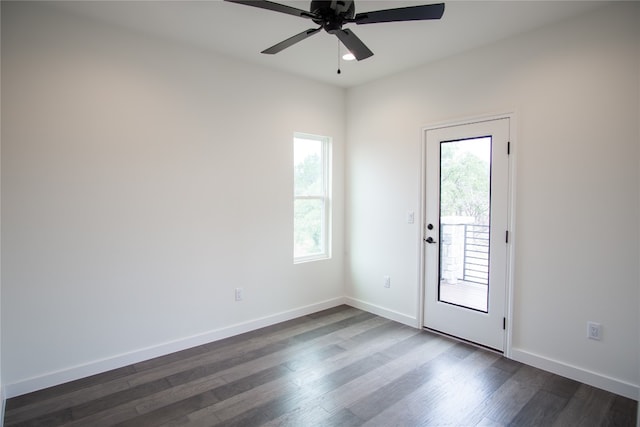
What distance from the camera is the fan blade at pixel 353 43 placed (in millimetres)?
2212

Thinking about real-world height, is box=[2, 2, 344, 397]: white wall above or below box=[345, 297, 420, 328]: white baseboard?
above

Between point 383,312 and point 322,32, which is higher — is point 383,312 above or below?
below

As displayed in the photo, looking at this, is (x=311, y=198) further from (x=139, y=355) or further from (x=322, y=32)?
(x=139, y=355)

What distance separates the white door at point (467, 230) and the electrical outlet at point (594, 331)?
60 centimetres

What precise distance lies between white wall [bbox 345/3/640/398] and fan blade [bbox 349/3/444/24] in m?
1.37

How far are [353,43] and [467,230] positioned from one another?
2.01 m

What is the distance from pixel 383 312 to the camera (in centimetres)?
411

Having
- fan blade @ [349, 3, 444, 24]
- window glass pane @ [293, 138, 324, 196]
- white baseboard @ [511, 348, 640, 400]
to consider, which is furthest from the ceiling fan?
white baseboard @ [511, 348, 640, 400]

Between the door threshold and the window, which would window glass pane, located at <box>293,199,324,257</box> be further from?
the door threshold

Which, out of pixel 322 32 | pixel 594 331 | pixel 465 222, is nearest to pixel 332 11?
pixel 322 32

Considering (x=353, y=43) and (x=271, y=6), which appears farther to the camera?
(x=353, y=43)

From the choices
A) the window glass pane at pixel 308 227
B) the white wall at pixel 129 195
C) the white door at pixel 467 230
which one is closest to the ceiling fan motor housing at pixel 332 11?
the white wall at pixel 129 195

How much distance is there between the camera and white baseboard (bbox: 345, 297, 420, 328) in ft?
12.5

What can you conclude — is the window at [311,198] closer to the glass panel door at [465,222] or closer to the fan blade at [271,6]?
the glass panel door at [465,222]
